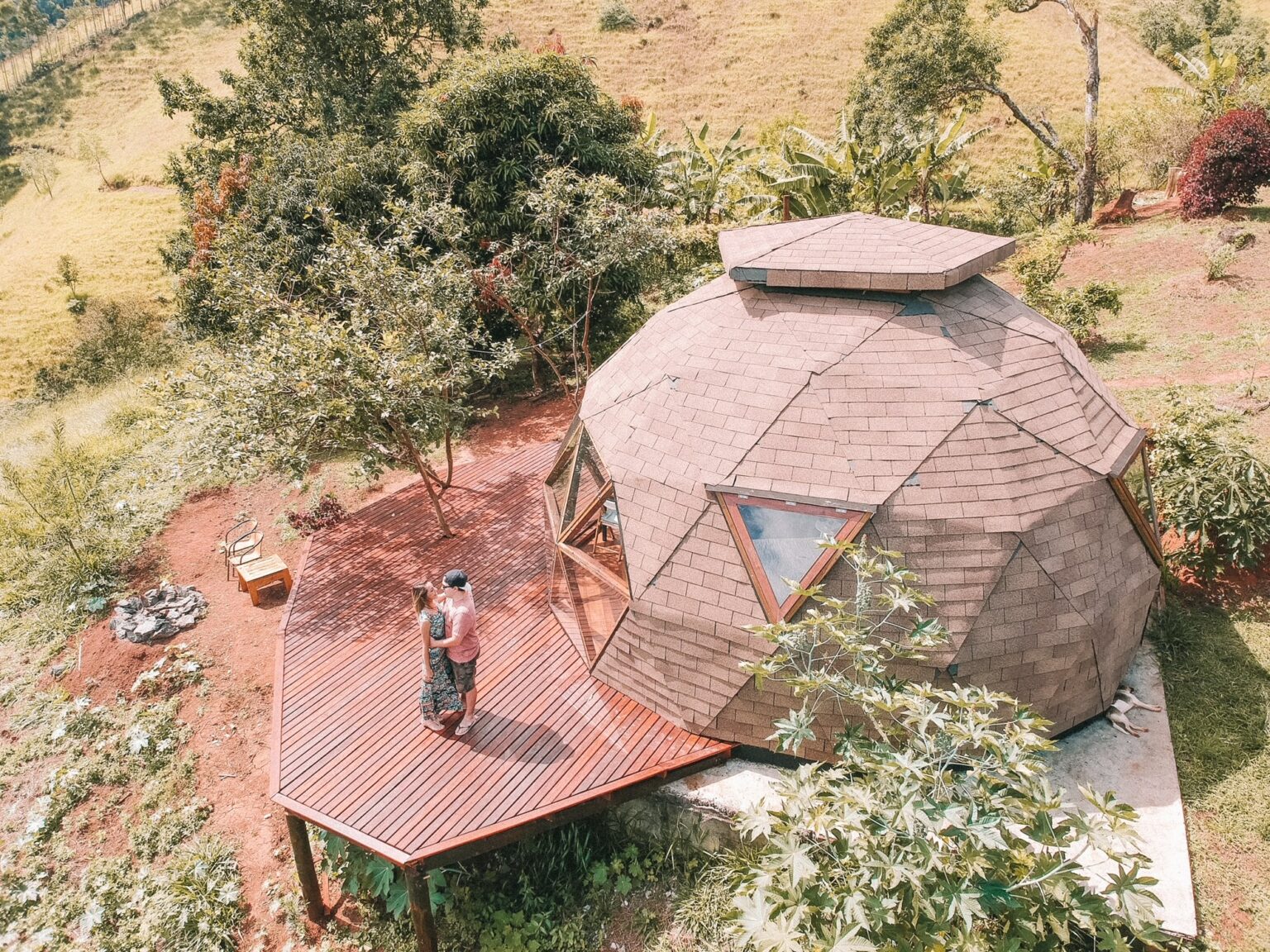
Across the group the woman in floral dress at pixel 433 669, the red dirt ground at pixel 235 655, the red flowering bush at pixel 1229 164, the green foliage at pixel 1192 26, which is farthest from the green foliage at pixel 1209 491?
the green foliage at pixel 1192 26

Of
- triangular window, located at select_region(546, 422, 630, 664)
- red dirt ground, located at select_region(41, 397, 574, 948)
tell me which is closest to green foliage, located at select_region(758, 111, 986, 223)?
red dirt ground, located at select_region(41, 397, 574, 948)

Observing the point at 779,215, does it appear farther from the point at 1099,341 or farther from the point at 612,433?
the point at 612,433

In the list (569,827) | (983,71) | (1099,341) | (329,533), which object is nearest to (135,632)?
(329,533)

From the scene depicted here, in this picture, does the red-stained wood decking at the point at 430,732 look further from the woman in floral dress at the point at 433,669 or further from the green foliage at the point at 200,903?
the green foliage at the point at 200,903

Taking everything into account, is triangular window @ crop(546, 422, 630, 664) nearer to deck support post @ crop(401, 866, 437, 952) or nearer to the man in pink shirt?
the man in pink shirt

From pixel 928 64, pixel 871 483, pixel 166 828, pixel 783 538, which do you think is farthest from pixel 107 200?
pixel 871 483

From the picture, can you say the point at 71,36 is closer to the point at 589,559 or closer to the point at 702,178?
the point at 702,178
